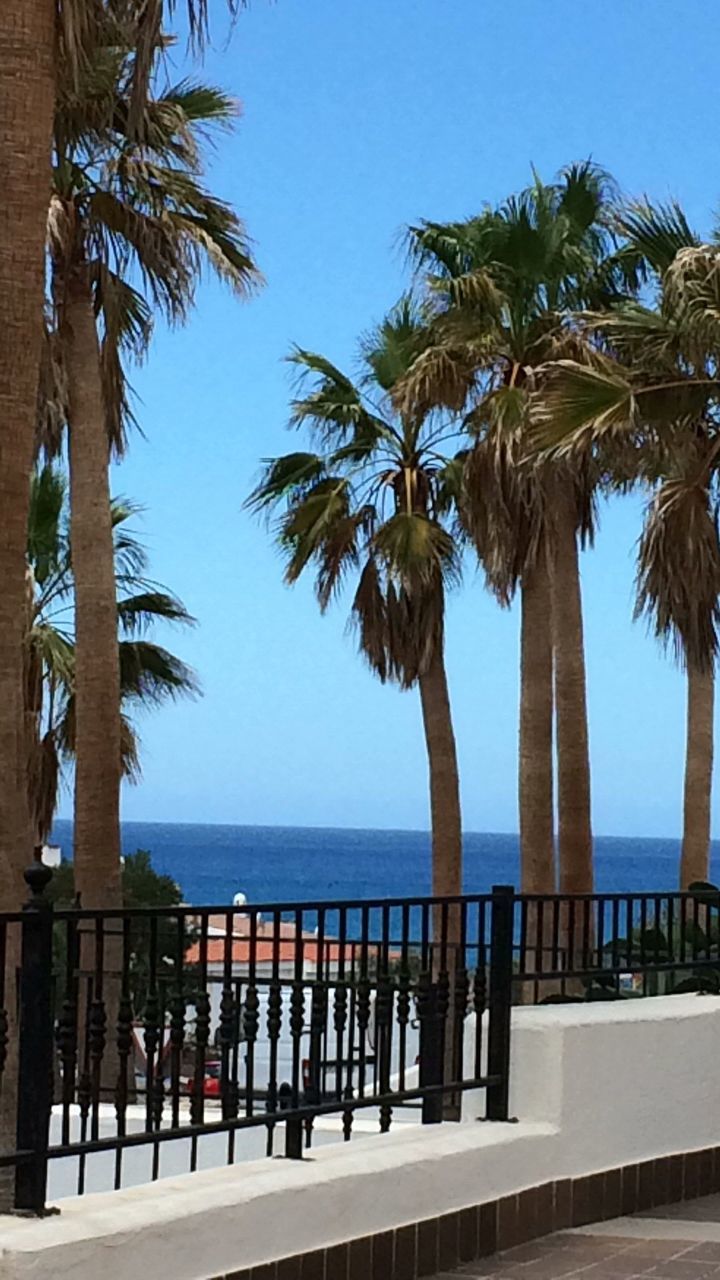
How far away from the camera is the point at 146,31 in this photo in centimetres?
955

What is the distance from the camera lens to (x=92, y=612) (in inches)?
739

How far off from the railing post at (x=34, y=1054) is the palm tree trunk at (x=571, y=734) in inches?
670

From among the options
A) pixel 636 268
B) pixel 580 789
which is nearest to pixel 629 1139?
pixel 580 789

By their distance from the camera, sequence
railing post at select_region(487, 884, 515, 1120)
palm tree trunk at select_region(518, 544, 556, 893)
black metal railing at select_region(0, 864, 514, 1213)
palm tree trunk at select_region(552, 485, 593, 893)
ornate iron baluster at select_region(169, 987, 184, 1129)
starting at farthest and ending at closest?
palm tree trunk at select_region(518, 544, 556, 893)
palm tree trunk at select_region(552, 485, 593, 893)
railing post at select_region(487, 884, 515, 1120)
ornate iron baluster at select_region(169, 987, 184, 1129)
black metal railing at select_region(0, 864, 514, 1213)

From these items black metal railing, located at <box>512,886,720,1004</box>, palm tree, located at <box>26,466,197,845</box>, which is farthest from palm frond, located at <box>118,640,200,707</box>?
black metal railing, located at <box>512,886,720,1004</box>

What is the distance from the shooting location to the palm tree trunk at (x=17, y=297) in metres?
8.49

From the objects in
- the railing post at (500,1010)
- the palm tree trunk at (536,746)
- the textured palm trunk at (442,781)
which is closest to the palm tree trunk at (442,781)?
the textured palm trunk at (442,781)

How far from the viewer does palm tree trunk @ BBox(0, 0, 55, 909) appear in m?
8.49

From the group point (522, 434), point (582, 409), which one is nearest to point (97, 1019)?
point (582, 409)

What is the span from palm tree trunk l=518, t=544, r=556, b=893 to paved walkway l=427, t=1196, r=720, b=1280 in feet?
48.9

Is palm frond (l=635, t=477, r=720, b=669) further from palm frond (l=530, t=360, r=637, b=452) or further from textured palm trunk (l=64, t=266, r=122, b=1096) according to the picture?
textured palm trunk (l=64, t=266, r=122, b=1096)

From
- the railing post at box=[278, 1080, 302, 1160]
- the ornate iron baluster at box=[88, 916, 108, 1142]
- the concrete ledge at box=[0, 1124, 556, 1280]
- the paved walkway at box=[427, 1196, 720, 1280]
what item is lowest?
the paved walkway at box=[427, 1196, 720, 1280]

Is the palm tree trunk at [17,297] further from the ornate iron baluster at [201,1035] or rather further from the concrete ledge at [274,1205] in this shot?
the concrete ledge at [274,1205]

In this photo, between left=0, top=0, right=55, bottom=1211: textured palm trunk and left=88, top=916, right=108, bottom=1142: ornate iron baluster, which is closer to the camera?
left=88, top=916, right=108, bottom=1142: ornate iron baluster
